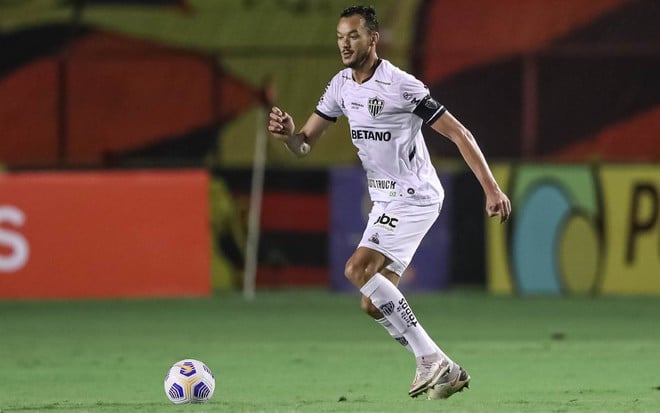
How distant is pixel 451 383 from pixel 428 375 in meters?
0.17

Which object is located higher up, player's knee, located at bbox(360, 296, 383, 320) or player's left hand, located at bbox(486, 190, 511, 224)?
player's left hand, located at bbox(486, 190, 511, 224)

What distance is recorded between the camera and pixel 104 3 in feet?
78.8

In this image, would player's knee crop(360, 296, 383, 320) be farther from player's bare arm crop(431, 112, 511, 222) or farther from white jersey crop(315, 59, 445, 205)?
player's bare arm crop(431, 112, 511, 222)

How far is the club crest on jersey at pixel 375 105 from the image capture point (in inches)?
367

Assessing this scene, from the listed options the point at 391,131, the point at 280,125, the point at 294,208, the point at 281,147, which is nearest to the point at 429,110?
the point at 391,131

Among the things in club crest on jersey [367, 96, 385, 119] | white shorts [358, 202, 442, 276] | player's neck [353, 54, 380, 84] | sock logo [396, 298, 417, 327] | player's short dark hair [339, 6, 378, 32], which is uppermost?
player's short dark hair [339, 6, 378, 32]

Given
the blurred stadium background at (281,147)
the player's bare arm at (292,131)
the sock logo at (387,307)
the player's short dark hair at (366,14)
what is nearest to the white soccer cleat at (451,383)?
the sock logo at (387,307)

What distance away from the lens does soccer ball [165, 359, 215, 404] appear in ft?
28.8

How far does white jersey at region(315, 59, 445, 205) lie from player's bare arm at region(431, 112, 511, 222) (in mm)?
164

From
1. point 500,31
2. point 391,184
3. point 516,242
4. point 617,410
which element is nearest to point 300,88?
point 500,31

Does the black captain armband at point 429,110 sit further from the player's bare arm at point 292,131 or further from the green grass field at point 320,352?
the green grass field at point 320,352

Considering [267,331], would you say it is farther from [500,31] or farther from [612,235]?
[500,31]

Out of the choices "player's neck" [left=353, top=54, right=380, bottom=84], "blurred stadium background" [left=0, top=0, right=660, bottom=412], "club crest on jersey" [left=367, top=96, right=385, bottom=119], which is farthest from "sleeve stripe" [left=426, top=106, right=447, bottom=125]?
"blurred stadium background" [left=0, top=0, right=660, bottom=412]

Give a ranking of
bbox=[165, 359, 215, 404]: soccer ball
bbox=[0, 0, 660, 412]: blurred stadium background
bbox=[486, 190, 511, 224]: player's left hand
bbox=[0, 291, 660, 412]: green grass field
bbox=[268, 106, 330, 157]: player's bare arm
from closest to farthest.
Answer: bbox=[486, 190, 511, 224]: player's left hand
bbox=[165, 359, 215, 404]: soccer ball
bbox=[0, 291, 660, 412]: green grass field
bbox=[268, 106, 330, 157]: player's bare arm
bbox=[0, 0, 660, 412]: blurred stadium background
